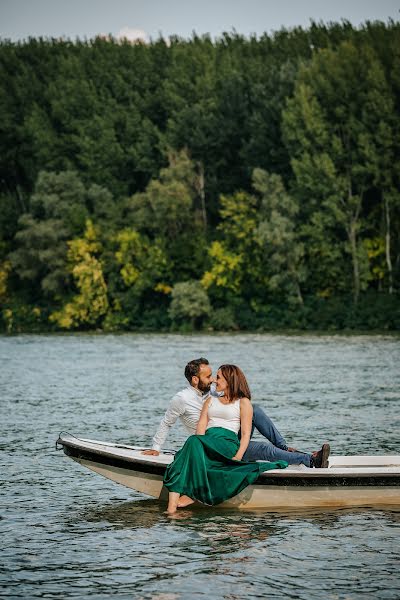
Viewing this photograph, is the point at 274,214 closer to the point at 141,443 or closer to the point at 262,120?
the point at 262,120

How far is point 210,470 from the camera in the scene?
13461 mm

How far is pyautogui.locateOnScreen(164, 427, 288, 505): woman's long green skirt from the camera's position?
1343cm

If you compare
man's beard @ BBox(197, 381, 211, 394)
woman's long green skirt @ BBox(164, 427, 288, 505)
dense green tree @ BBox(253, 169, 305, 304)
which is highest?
dense green tree @ BBox(253, 169, 305, 304)

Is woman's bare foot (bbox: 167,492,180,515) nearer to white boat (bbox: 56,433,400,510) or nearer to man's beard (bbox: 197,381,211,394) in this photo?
white boat (bbox: 56,433,400,510)

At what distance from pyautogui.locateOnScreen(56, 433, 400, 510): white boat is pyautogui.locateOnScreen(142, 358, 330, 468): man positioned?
0.15 metres

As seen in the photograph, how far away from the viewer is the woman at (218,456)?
44.1 feet

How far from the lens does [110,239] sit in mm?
72375

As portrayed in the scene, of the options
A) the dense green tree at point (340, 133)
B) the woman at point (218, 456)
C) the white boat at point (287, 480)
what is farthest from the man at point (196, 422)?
the dense green tree at point (340, 133)

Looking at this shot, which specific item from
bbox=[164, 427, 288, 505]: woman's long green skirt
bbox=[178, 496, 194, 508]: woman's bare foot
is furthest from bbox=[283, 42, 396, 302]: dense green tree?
bbox=[164, 427, 288, 505]: woman's long green skirt

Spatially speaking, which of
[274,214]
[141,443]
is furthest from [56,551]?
[274,214]

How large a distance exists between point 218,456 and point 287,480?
2.72ft

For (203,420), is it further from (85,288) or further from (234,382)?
(85,288)

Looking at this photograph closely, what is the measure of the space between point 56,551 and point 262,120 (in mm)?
58489

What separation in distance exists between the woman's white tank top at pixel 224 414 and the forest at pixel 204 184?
156 ft
